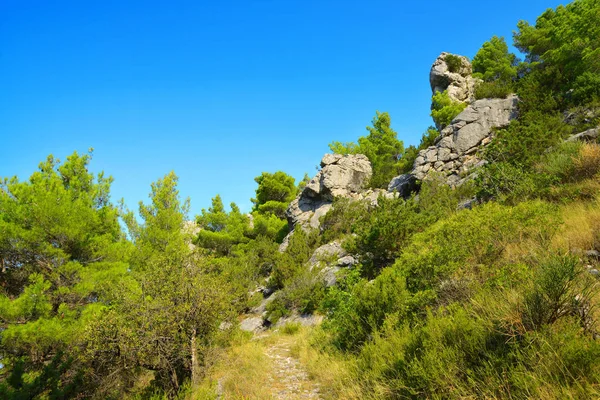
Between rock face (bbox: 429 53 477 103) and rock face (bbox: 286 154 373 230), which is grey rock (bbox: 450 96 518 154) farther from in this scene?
rock face (bbox: 286 154 373 230)

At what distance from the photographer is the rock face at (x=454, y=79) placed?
92.6 feet

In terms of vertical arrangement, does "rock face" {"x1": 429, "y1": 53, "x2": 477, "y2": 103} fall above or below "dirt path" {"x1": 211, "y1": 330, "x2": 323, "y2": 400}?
above

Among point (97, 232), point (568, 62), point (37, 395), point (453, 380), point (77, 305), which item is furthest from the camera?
point (568, 62)

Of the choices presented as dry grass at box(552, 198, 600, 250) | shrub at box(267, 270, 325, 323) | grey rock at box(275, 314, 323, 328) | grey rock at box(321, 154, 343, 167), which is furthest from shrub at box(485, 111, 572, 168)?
grey rock at box(321, 154, 343, 167)

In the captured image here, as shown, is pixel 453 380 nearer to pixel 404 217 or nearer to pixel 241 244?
pixel 404 217

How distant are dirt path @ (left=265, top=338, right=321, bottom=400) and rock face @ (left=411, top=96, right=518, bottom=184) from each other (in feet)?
50.4

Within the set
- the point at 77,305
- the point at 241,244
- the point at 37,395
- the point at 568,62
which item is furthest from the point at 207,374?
the point at 568,62

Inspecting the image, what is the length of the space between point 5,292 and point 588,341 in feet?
43.7

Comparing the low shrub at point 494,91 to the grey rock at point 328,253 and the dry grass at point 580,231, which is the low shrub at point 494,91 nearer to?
Result: the grey rock at point 328,253

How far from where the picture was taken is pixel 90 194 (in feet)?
37.4

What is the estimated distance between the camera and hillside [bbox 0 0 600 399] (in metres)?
3.16

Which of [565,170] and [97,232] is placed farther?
[97,232]

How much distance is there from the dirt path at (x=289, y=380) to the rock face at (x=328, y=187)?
17251mm

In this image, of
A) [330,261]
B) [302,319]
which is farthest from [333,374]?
[330,261]
